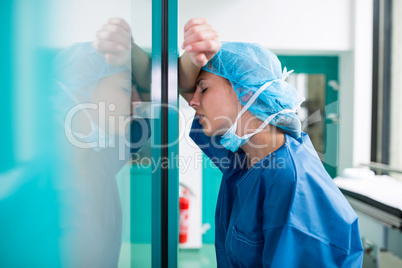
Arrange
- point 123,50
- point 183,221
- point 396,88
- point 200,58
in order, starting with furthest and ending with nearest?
point 396,88 < point 183,221 < point 200,58 < point 123,50

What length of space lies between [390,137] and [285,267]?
1.90m

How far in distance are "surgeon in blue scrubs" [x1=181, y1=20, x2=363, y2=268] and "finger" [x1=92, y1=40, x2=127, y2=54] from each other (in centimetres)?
15

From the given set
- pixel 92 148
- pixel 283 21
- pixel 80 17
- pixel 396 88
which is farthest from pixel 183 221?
pixel 396 88

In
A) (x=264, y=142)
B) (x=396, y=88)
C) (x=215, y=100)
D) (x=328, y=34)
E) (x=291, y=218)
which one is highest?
(x=328, y=34)

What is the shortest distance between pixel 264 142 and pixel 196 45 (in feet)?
1.22

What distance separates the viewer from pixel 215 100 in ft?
2.61

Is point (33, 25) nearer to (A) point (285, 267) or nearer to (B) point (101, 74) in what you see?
(B) point (101, 74)

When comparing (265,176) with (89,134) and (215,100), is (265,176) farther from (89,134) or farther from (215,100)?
(89,134)

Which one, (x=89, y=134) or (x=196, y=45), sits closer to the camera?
(x=89, y=134)

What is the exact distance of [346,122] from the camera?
206 centimetres

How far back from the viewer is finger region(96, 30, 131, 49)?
0.44 metres

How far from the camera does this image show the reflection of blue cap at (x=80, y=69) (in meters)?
0.40

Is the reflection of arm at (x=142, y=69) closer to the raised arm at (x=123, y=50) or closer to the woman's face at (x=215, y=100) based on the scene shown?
the raised arm at (x=123, y=50)

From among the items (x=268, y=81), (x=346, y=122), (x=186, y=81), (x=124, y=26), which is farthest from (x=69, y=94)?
(x=346, y=122)
